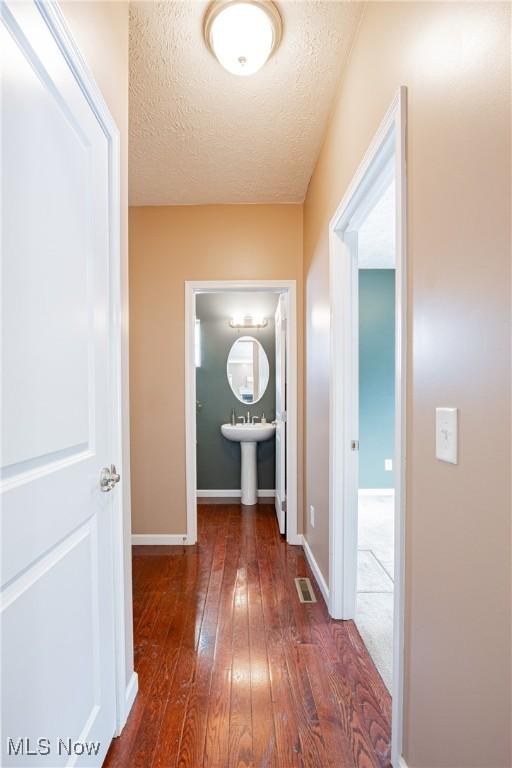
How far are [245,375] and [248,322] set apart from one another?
597 mm

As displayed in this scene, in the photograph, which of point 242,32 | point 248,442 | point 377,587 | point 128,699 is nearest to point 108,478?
point 128,699

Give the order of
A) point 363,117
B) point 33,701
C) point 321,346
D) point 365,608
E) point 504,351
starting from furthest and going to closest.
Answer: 1. point 321,346
2. point 365,608
3. point 363,117
4. point 33,701
5. point 504,351

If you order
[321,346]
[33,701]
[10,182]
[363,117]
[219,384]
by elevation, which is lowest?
[33,701]

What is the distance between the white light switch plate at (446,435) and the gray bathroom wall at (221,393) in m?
3.39

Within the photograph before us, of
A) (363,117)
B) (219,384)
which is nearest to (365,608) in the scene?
(363,117)

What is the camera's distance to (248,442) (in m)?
4.06

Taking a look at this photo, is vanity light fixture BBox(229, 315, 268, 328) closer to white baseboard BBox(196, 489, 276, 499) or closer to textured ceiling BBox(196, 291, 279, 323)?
textured ceiling BBox(196, 291, 279, 323)

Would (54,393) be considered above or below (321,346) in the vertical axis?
below

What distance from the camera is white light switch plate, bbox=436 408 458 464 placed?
2.95 feet

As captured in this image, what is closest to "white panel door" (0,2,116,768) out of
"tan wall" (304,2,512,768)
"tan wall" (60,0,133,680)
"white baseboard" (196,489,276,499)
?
"tan wall" (60,0,133,680)

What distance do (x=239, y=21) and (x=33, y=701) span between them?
88.0 inches

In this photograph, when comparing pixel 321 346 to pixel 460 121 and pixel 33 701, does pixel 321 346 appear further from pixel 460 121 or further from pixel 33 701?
pixel 33 701

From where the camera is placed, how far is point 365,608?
7.06ft

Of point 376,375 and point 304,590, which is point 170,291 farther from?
point 376,375
